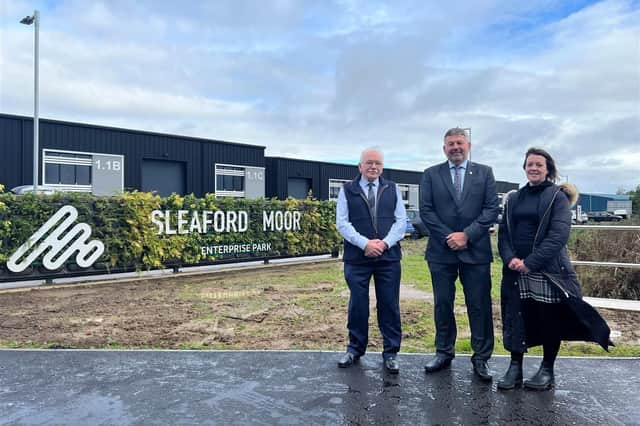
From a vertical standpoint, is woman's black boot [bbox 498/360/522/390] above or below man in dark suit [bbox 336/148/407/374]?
below

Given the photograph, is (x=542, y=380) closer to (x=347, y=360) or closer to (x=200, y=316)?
(x=347, y=360)

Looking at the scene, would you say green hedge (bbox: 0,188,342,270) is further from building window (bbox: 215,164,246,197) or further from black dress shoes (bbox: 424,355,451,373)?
building window (bbox: 215,164,246,197)

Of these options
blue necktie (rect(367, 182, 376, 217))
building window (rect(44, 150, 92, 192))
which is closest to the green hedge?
blue necktie (rect(367, 182, 376, 217))

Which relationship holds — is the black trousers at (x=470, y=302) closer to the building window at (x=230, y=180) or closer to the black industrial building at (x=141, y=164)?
the black industrial building at (x=141, y=164)

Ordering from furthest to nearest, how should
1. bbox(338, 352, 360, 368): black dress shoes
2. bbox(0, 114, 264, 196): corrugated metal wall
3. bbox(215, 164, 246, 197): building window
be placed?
bbox(215, 164, 246, 197): building window → bbox(0, 114, 264, 196): corrugated metal wall → bbox(338, 352, 360, 368): black dress shoes

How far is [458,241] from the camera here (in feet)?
12.4

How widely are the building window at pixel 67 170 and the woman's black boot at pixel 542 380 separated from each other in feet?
66.3

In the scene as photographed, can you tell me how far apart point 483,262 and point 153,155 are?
71.9 feet

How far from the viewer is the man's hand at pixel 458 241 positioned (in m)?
3.79

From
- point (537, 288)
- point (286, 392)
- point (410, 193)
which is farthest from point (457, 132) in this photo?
point (410, 193)

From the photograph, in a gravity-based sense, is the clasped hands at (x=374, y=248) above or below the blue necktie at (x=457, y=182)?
below

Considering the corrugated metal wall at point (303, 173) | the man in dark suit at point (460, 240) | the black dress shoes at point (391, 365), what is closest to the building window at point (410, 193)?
the corrugated metal wall at point (303, 173)

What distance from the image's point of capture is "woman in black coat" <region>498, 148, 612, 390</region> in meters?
3.49

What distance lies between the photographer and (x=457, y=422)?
3041 mm
